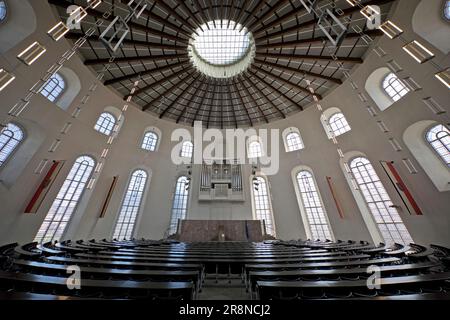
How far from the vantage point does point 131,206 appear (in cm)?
1523

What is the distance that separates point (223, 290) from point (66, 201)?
44.4 ft

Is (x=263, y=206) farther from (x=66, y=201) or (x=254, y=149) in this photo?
(x=66, y=201)


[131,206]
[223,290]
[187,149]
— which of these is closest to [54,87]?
[131,206]

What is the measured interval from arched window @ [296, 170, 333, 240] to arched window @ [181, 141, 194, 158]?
11297 mm

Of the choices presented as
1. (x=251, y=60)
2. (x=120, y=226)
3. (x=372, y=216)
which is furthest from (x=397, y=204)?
(x=120, y=226)

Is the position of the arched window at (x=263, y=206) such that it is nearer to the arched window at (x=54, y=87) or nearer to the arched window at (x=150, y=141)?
the arched window at (x=150, y=141)

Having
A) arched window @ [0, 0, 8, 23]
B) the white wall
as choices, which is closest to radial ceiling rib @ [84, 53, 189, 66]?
the white wall

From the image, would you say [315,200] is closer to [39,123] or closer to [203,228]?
[203,228]

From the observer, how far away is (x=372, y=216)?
12.4 metres

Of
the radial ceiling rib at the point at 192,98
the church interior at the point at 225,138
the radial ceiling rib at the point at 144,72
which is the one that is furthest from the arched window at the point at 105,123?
the radial ceiling rib at the point at 192,98

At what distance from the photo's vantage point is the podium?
1539cm

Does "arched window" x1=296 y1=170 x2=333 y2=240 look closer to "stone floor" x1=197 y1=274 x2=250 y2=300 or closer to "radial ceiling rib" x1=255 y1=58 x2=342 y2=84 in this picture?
"radial ceiling rib" x1=255 y1=58 x2=342 y2=84

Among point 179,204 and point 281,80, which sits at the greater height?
point 281,80
